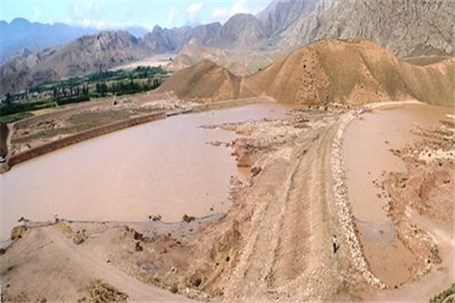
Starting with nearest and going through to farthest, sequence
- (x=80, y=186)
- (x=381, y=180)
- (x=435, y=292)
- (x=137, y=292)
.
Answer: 1. (x=435, y=292)
2. (x=137, y=292)
3. (x=381, y=180)
4. (x=80, y=186)

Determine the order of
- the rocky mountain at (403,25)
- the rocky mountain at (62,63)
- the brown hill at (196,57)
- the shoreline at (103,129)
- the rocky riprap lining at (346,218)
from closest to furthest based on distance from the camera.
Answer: the rocky riprap lining at (346,218), the shoreline at (103,129), the rocky mountain at (403,25), the brown hill at (196,57), the rocky mountain at (62,63)

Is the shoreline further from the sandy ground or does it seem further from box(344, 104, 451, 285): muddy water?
box(344, 104, 451, 285): muddy water

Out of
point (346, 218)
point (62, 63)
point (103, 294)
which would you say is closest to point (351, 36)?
point (62, 63)

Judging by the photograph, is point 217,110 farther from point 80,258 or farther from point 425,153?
point 80,258

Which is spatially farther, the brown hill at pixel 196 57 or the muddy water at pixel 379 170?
the brown hill at pixel 196 57

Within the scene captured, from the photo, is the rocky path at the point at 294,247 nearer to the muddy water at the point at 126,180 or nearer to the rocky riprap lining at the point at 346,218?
the rocky riprap lining at the point at 346,218

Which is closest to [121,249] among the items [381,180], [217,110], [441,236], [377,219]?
[377,219]

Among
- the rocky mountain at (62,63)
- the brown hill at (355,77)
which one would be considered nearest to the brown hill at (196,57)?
the rocky mountain at (62,63)
